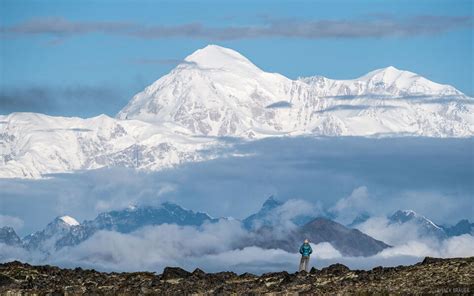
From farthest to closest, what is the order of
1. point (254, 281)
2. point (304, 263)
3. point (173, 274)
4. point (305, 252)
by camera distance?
point (304, 263) → point (305, 252) → point (173, 274) → point (254, 281)

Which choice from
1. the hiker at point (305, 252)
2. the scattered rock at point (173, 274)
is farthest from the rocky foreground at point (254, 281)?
the hiker at point (305, 252)

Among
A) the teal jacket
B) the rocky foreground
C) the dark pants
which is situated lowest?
the rocky foreground

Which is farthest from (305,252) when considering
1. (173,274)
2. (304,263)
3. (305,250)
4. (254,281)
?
(173,274)

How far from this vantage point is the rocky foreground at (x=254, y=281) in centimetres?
9994

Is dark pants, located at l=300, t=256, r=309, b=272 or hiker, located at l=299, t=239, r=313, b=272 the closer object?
hiker, located at l=299, t=239, r=313, b=272

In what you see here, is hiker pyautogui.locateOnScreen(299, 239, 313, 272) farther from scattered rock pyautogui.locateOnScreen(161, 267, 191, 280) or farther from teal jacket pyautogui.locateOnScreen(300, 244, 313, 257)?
scattered rock pyautogui.locateOnScreen(161, 267, 191, 280)

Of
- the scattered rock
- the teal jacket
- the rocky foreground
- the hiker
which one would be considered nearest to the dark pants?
the hiker

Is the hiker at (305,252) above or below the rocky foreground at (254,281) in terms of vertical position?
above

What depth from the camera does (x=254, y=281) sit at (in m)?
110

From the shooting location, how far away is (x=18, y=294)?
354 ft

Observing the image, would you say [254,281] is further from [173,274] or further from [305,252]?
[173,274]

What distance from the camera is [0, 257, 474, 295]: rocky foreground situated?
99938mm

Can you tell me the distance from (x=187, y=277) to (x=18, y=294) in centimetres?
1412

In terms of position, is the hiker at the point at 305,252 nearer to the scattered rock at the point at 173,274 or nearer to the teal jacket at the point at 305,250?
the teal jacket at the point at 305,250
